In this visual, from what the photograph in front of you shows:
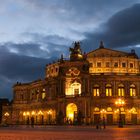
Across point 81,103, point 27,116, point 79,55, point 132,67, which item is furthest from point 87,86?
point 27,116

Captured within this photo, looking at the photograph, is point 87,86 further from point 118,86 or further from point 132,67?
point 132,67

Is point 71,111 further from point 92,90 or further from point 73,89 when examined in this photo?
point 92,90

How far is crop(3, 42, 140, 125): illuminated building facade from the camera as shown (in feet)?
307

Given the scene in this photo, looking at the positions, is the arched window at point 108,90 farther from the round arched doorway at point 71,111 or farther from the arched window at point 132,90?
the round arched doorway at point 71,111

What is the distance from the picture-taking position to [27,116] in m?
117

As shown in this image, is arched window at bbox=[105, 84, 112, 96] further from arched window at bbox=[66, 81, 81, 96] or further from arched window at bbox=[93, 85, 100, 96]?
arched window at bbox=[66, 81, 81, 96]

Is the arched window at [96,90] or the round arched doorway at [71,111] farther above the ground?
the arched window at [96,90]

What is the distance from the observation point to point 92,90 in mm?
96188

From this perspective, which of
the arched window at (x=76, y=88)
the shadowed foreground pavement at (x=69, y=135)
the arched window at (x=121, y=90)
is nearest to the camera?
the shadowed foreground pavement at (x=69, y=135)

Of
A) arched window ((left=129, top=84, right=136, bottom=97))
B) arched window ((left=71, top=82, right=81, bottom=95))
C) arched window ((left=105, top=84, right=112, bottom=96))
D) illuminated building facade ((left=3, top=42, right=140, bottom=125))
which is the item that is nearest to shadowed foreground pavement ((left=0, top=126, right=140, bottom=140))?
illuminated building facade ((left=3, top=42, right=140, bottom=125))

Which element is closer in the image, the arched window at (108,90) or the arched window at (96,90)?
the arched window at (108,90)

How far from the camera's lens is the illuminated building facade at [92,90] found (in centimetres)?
9369

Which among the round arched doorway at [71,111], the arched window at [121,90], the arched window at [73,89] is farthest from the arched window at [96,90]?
the round arched doorway at [71,111]

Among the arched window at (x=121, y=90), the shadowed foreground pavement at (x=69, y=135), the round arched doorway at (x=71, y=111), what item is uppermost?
Result: the arched window at (x=121, y=90)
